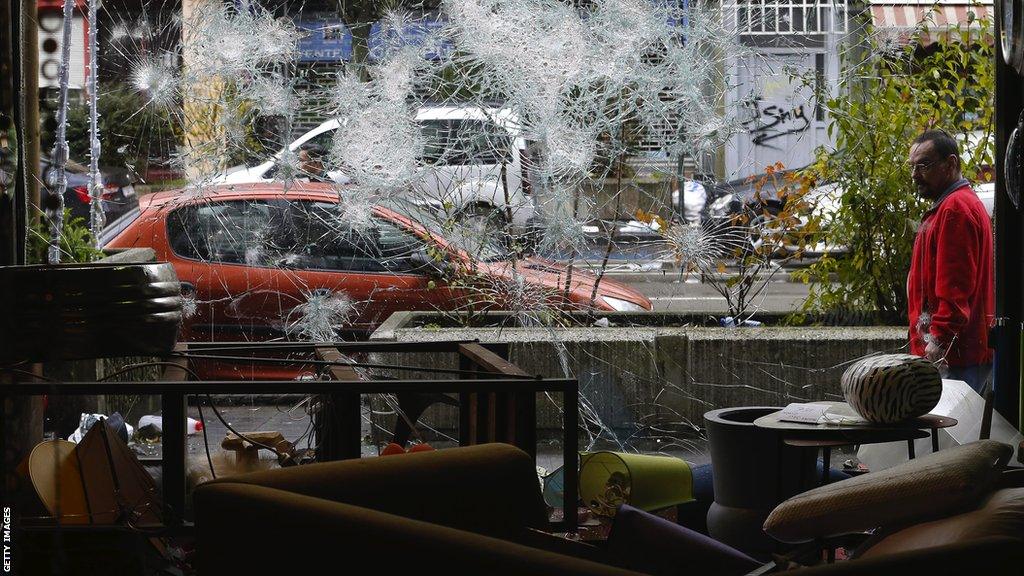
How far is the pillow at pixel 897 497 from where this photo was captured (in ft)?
7.07

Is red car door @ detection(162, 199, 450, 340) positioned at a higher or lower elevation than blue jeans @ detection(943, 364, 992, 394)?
higher

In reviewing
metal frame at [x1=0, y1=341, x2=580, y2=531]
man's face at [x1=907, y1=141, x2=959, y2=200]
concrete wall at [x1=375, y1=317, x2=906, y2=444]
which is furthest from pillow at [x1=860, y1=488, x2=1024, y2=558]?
concrete wall at [x1=375, y1=317, x2=906, y2=444]

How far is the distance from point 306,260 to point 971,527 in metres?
4.25

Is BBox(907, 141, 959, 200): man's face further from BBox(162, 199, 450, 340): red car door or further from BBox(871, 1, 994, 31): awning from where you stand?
BBox(162, 199, 450, 340): red car door

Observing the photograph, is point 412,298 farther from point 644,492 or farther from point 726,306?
point 644,492

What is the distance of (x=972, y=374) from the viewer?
4.42 m

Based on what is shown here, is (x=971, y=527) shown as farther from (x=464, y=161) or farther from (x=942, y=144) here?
(x=464, y=161)

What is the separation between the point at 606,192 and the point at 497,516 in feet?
11.0

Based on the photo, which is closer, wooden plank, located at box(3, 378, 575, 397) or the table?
wooden plank, located at box(3, 378, 575, 397)

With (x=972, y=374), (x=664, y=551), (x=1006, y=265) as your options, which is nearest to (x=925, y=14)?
(x=1006, y=265)

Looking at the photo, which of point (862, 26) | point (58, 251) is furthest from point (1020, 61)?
point (58, 251)

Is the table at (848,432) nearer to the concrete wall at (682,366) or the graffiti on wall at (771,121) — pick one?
the concrete wall at (682,366)

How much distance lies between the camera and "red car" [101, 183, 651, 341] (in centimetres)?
562

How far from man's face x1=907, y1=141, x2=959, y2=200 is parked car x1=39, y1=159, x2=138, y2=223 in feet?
12.2
